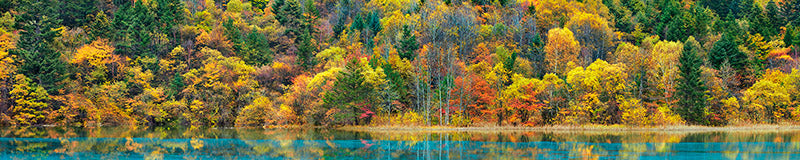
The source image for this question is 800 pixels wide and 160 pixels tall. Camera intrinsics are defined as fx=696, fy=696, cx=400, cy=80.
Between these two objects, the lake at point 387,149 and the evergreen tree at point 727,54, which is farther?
the evergreen tree at point 727,54

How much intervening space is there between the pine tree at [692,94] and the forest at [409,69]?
0.44 ft

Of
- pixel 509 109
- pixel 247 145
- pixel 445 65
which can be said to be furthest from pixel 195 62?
pixel 247 145

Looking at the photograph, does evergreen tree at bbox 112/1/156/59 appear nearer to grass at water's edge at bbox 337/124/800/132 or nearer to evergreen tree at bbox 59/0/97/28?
evergreen tree at bbox 59/0/97/28

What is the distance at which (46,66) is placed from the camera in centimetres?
7369

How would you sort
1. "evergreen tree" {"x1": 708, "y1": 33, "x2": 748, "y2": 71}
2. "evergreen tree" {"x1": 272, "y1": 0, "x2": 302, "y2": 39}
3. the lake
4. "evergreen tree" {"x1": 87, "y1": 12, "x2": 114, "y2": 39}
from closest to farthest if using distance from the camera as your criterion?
the lake, "evergreen tree" {"x1": 708, "y1": 33, "x2": 748, "y2": 71}, "evergreen tree" {"x1": 87, "y1": 12, "x2": 114, "y2": 39}, "evergreen tree" {"x1": 272, "y1": 0, "x2": 302, "y2": 39}

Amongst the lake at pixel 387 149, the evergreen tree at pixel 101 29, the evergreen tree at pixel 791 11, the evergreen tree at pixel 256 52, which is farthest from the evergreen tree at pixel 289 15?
the evergreen tree at pixel 791 11

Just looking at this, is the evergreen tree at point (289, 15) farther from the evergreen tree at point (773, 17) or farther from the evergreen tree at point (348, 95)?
the evergreen tree at point (773, 17)

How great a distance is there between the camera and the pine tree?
65.9 meters

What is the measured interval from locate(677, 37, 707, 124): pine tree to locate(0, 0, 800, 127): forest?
0.14 meters

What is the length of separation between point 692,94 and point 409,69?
28218 millimetres

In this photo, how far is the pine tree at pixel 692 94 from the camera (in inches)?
2596

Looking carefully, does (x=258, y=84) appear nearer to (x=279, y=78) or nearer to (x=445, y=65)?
(x=279, y=78)

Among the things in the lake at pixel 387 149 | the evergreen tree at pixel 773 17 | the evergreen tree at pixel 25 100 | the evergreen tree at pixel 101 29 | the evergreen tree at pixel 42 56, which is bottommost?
the lake at pixel 387 149

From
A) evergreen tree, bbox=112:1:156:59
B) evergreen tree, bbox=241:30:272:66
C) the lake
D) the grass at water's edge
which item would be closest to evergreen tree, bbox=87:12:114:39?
evergreen tree, bbox=112:1:156:59
